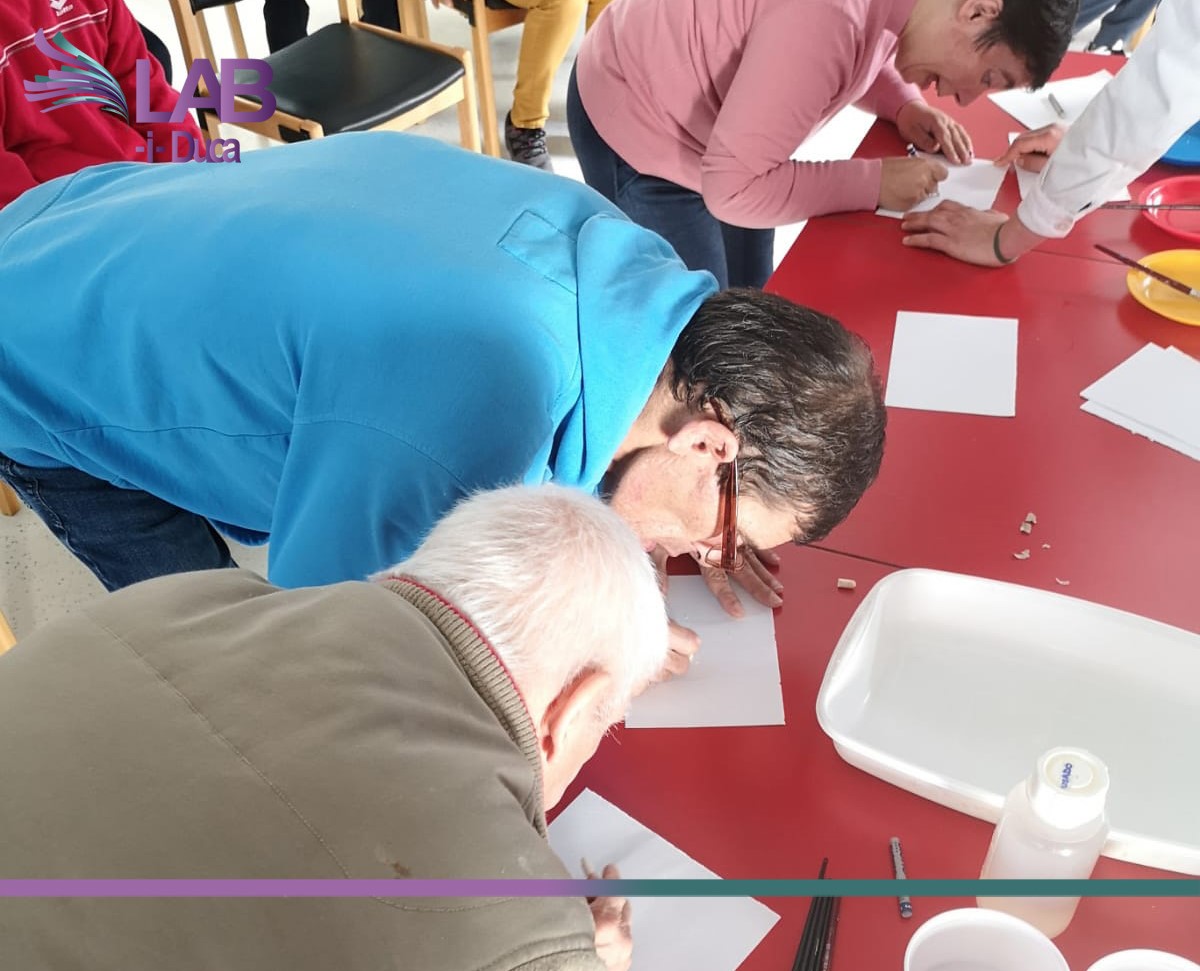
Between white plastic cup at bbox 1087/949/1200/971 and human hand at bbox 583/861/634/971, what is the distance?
0.34 m

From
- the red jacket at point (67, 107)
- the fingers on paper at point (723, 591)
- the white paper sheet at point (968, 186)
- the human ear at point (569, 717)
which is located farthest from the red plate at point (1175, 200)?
the red jacket at point (67, 107)

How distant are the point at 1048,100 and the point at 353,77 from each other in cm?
164

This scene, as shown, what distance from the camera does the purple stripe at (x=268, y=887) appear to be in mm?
444

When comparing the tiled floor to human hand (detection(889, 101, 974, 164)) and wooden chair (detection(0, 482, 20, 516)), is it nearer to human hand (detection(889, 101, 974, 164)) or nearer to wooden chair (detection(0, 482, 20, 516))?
wooden chair (detection(0, 482, 20, 516))

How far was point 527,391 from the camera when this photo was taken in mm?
873

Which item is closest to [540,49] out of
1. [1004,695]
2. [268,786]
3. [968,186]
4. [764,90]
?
[968,186]

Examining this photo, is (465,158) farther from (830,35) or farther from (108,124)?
(108,124)

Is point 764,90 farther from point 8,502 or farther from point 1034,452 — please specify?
point 8,502

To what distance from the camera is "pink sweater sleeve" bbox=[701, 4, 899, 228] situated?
4.73 feet

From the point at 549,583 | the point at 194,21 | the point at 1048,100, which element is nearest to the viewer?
the point at 549,583

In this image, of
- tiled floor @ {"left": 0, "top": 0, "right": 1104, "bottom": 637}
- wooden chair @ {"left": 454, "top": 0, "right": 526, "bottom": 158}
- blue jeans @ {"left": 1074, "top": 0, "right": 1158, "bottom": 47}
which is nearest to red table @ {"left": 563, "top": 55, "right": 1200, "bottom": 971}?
tiled floor @ {"left": 0, "top": 0, "right": 1104, "bottom": 637}

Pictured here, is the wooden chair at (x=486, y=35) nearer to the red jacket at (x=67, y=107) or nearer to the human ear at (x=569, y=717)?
the red jacket at (x=67, y=107)

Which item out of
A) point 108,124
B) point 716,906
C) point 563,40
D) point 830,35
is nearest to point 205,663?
point 716,906

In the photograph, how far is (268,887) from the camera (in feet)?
1.52
